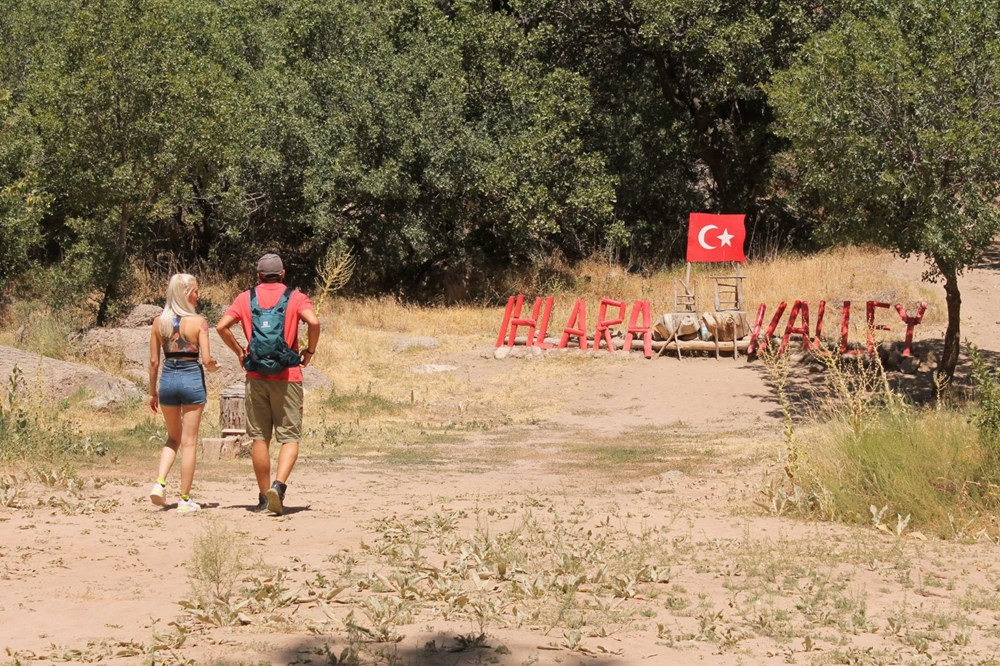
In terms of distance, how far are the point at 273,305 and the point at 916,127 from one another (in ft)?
34.5

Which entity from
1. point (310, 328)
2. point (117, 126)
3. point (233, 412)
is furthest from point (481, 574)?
point (117, 126)

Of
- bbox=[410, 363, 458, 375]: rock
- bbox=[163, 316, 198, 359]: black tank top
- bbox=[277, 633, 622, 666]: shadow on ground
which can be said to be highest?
bbox=[163, 316, 198, 359]: black tank top

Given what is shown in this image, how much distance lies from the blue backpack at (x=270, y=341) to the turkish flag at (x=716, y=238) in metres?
15.4

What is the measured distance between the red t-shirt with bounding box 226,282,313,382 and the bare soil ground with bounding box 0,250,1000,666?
103 cm

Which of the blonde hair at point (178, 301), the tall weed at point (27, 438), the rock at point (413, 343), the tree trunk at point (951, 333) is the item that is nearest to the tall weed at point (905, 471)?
the blonde hair at point (178, 301)

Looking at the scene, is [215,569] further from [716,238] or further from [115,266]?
[716,238]

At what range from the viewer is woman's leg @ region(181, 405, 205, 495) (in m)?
9.23

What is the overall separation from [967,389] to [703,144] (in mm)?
14775

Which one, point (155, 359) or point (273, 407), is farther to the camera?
point (155, 359)

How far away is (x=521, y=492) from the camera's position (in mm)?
11141

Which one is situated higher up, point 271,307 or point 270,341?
point 271,307

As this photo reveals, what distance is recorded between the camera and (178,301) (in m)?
9.24

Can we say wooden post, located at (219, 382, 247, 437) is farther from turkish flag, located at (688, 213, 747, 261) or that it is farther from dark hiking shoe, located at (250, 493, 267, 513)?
turkish flag, located at (688, 213, 747, 261)

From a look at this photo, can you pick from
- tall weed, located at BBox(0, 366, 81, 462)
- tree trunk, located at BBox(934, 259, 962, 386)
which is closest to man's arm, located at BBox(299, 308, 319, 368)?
tall weed, located at BBox(0, 366, 81, 462)
